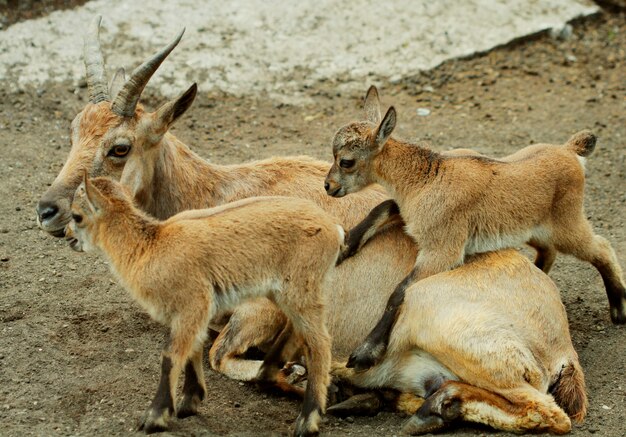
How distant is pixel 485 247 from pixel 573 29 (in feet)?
27.7

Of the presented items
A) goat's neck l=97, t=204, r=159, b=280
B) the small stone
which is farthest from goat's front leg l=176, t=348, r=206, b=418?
the small stone

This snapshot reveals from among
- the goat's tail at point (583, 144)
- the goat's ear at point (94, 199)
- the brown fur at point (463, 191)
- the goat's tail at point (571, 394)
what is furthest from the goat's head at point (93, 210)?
the goat's tail at point (583, 144)

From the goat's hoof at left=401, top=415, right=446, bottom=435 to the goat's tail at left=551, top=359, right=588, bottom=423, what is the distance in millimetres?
845

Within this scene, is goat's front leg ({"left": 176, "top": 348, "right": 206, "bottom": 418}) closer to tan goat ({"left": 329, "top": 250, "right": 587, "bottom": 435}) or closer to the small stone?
tan goat ({"left": 329, "top": 250, "right": 587, "bottom": 435})

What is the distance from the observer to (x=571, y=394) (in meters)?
7.07

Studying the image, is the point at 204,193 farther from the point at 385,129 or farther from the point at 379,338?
the point at 379,338

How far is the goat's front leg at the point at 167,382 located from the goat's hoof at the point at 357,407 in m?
1.45

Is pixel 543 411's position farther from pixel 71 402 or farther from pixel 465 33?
pixel 465 33

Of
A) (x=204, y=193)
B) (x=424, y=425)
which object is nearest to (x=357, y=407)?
(x=424, y=425)

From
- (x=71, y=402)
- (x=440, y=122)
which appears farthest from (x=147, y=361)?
(x=440, y=122)

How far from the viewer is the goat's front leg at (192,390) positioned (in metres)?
6.93

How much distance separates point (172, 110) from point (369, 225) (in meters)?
1.72

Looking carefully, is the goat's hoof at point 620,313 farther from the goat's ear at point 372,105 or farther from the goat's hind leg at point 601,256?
the goat's ear at point 372,105

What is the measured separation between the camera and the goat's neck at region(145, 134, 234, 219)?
8.09m
